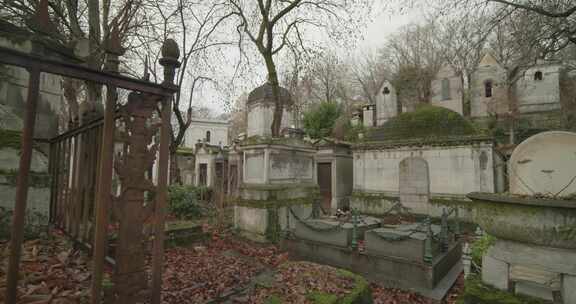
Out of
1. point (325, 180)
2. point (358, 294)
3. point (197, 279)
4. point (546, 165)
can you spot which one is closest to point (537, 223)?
point (546, 165)

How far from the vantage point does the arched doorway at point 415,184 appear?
11.1 meters

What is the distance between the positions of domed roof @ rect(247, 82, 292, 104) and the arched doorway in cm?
592

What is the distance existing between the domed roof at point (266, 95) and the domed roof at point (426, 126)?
519 centimetres

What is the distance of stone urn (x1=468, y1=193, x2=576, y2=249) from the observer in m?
2.60

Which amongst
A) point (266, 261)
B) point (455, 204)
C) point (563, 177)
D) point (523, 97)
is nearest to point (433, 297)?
point (563, 177)

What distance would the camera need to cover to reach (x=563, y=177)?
2.97m

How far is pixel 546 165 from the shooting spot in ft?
10.1

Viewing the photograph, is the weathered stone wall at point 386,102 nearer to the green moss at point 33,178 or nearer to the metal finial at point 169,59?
the green moss at point 33,178

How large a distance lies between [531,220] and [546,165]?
31.6 inches

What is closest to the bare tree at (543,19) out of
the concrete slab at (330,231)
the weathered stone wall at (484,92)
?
the concrete slab at (330,231)

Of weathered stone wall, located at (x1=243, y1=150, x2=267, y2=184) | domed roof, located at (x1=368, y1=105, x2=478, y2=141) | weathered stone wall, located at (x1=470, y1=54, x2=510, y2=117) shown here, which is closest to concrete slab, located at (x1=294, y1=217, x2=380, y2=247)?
weathered stone wall, located at (x1=243, y1=150, x2=267, y2=184)

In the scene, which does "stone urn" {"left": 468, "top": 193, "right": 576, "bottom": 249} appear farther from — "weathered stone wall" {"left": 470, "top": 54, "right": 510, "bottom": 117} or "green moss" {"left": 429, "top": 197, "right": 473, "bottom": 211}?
"weathered stone wall" {"left": 470, "top": 54, "right": 510, "bottom": 117}

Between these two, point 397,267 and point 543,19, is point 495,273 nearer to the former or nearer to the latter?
point 397,267

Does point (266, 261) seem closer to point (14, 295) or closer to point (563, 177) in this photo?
point (14, 295)
